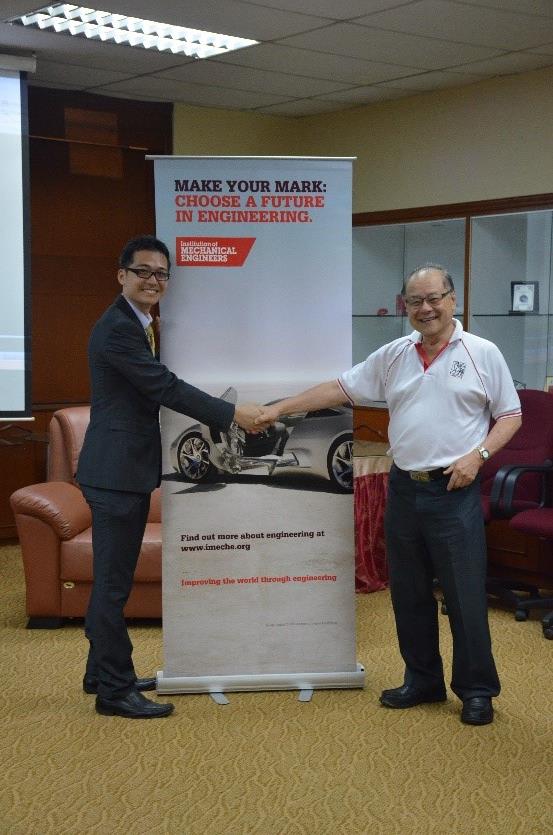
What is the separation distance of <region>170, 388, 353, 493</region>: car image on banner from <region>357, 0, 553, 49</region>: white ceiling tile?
2.31 meters

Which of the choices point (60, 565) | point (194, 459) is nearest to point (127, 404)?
point (194, 459)

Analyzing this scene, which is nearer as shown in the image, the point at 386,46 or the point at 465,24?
the point at 465,24

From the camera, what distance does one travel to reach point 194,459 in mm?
3975

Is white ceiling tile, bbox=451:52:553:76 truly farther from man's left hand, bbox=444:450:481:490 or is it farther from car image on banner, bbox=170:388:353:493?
man's left hand, bbox=444:450:481:490

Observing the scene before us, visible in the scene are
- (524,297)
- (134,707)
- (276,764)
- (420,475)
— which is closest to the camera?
(276,764)

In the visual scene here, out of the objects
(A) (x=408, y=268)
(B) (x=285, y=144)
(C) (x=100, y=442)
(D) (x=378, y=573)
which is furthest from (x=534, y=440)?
(B) (x=285, y=144)

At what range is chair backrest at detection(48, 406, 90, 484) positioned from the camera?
5.51 meters

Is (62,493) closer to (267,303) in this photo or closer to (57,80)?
(267,303)

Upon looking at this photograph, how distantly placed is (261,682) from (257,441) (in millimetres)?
961

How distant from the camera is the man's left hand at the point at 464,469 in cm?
359

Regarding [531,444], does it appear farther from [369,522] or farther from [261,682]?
[261,682]

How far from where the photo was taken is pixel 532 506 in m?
5.45

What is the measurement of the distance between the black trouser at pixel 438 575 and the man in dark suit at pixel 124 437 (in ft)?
2.42

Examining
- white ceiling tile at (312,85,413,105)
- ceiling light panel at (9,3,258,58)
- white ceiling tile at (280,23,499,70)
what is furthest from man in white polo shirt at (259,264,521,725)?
white ceiling tile at (312,85,413,105)
